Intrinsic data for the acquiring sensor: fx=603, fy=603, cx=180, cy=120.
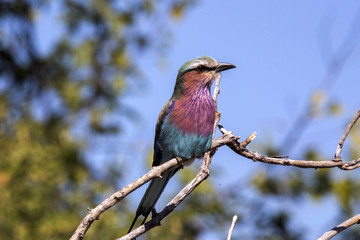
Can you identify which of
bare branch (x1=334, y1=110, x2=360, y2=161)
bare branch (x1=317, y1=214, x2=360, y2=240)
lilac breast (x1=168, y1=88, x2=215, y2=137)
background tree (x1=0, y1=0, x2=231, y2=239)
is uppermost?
background tree (x1=0, y1=0, x2=231, y2=239)

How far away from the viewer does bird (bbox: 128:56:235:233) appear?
3833 mm

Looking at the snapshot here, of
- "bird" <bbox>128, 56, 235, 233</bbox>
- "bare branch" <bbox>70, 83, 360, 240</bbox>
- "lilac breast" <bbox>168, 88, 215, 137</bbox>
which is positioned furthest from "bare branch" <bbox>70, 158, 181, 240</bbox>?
"lilac breast" <bbox>168, 88, 215, 137</bbox>

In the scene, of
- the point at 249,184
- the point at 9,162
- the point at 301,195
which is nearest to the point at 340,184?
the point at 301,195

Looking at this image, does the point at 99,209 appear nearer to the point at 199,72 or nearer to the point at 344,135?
the point at 344,135

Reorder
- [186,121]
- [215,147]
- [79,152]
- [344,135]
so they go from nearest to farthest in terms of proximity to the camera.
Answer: [344,135], [215,147], [186,121], [79,152]

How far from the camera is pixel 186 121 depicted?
159 inches

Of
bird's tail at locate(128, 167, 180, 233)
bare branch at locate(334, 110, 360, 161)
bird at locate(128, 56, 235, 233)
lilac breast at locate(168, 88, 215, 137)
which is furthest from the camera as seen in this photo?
lilac breast at locate(168, 88, 215, 137)

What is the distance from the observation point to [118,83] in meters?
9.77

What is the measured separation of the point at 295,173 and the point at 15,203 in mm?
3422

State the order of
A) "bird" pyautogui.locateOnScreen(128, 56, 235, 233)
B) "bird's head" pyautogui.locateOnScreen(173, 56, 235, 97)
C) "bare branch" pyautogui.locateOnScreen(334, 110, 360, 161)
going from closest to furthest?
"bare branch" pyautogui.locateOnScreen(334, 110, 360, 161)
"bird" pyautogui.locateOnScreen(128, 56, 235, 233)
"bird's head" pyautogui.locateOnScreen(173, 56, 235, 97)

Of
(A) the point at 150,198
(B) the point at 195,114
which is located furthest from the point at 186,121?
(A) the point at 150,198

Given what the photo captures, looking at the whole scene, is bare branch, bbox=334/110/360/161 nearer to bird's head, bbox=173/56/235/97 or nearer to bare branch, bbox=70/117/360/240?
bare branch, bbox=70/117/360/240

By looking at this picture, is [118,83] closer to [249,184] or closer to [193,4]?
[193,4]

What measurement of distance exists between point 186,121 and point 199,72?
0.47 m
